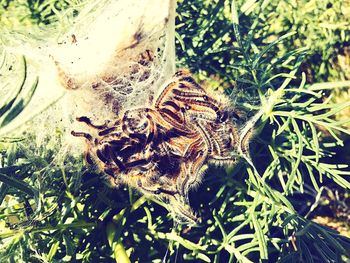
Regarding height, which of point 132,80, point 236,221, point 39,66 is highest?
point 39,66

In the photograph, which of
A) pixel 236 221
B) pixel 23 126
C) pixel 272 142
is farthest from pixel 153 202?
pixel 23 126

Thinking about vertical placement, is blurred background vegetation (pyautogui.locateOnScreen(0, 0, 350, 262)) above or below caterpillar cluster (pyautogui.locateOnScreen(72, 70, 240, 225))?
below

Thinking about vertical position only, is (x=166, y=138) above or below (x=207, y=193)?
above

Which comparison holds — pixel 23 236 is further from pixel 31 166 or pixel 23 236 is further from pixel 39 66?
pixel 39 66

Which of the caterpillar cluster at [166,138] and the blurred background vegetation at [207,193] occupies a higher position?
the caterpillar cluster at [166,138]

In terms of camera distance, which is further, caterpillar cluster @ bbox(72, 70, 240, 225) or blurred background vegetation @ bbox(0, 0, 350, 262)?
blurred background vegetation @ bbox(0, 0, 350, 262)

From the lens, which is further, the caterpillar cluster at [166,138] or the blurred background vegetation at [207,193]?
the blurred background vegetation at [207,193]

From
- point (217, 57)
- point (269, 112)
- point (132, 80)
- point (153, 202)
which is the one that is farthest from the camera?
point (217, 57)

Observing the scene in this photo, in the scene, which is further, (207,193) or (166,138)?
(207,193)
